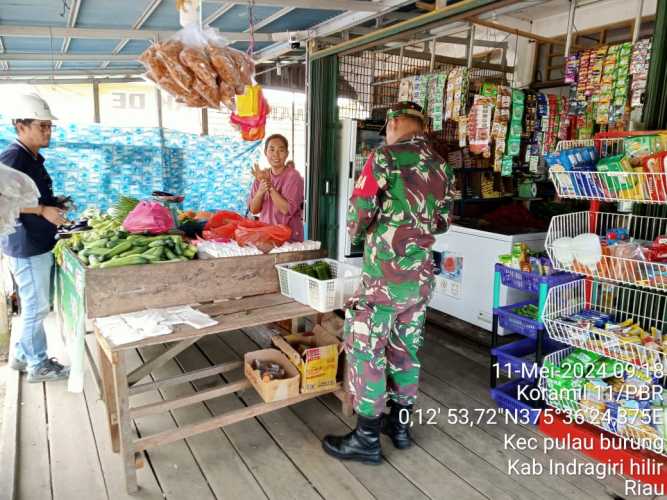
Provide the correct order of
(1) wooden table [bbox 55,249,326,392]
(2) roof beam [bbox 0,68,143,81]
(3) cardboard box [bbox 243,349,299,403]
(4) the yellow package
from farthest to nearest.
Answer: (2) roof beam [bbox 0,68,143,81] < (4) the yellow package < (3) cardboard box [bbox 243,349,299,403] < (1) wooden table [bbox 55,249,326,392]

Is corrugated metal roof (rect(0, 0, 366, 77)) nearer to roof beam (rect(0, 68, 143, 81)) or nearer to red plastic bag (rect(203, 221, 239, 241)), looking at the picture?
roof beam (rect(0, 68, 143, 81))

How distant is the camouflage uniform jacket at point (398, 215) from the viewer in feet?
7.28

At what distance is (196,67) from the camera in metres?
2.10

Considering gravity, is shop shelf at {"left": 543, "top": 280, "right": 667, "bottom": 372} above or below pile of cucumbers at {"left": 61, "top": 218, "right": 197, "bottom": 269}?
below

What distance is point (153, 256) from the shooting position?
247 centimetres

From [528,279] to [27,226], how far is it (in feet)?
10.7

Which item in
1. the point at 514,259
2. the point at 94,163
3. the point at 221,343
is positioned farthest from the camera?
the point at 94,163

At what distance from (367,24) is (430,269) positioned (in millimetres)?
3503

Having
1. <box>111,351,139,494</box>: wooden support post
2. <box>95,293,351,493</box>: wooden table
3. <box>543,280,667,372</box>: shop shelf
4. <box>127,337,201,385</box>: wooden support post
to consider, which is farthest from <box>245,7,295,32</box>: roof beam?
<box>111,351,139,494</box>: wooden support post

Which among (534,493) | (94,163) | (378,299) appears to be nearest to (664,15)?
(378,299)

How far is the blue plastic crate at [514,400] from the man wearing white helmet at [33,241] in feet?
9.74

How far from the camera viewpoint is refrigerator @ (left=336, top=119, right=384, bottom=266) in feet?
15.7

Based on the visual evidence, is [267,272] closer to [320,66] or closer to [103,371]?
[103,371]

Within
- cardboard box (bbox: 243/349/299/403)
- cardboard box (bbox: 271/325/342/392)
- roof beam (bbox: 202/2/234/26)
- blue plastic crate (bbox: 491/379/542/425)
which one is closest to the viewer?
cardboard box (bbox: 243/349/299/403)
